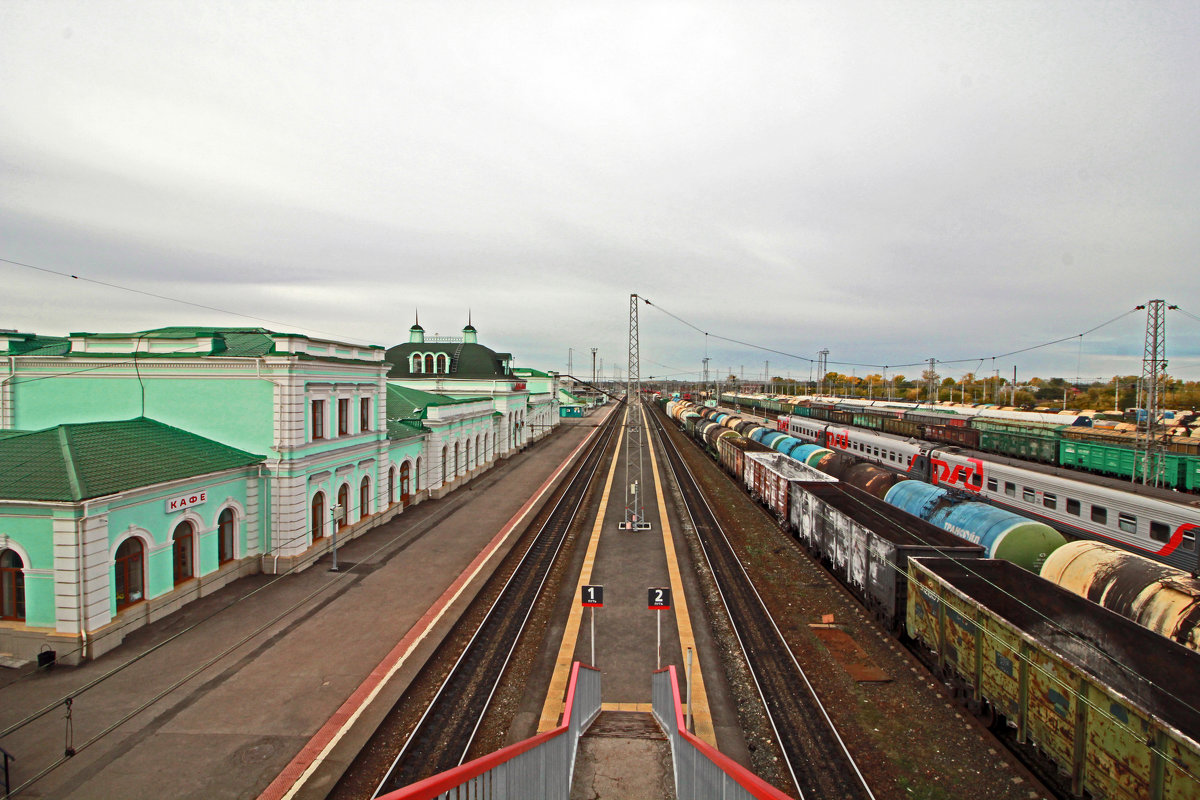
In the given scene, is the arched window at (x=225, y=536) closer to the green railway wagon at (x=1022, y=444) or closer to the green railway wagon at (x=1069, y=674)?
the green railway wagon at (x=1069, y=674)

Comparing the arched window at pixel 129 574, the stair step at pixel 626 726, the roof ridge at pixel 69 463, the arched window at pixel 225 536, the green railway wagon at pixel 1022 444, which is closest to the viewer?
the stair step at pixel 626 726

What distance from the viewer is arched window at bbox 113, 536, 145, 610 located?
577 inches

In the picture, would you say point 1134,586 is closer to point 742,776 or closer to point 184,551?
point 742,776

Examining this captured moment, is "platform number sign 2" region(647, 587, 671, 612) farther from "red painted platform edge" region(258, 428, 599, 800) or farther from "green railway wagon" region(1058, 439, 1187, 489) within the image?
"green railway wagon" region(1058, 439, 1187, 489)

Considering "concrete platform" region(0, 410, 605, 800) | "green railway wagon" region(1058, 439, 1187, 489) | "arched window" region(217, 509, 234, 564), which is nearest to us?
"concrete platform" region(0, 410, 605, 800)

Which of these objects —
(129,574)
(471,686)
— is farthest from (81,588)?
(471,686)

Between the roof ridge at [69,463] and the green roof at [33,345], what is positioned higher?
the green roof at [33,345]

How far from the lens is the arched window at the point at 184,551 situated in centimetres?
1669

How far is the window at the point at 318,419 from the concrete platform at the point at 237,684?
5.10 meters

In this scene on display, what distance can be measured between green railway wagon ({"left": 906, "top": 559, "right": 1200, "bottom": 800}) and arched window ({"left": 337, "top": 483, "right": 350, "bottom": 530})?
69.0 feet

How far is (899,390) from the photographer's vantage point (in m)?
156

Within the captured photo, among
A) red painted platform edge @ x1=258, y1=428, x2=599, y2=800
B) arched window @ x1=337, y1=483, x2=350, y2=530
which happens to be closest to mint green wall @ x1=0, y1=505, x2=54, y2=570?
red painted platform edge @ x1=258, y1=428, x2=599, y2=800

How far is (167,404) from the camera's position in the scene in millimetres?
20016

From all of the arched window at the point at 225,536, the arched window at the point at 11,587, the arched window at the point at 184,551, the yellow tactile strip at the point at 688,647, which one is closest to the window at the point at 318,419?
the arched window at the point at 225,536
